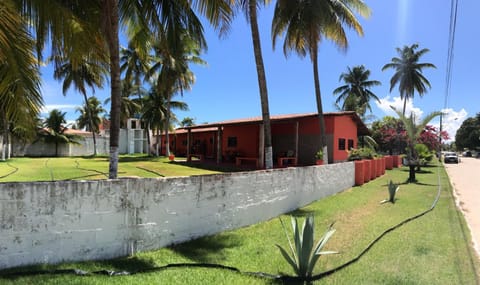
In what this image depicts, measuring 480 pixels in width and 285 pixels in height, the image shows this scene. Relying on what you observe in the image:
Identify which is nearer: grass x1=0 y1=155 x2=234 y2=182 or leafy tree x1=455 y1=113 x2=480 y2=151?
grass x1=0 y1=155 x2=234 y2=182

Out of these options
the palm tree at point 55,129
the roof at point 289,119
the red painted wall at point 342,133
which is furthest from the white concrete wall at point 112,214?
the palm tree at point 55,129

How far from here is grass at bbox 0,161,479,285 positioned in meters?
4.07

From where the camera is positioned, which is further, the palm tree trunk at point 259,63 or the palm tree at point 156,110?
the palm tree at point 156,110

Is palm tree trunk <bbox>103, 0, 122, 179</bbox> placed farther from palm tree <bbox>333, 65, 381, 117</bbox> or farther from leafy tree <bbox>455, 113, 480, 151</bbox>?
leafy tree <bbox>455, 113, 480, 151</bbox>

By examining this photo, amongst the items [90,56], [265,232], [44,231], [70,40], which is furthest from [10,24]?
[265,232]

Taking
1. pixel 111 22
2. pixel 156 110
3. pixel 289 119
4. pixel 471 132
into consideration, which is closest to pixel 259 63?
pixel 111 22

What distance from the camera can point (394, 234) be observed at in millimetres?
6465

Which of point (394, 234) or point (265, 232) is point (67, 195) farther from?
point (394, 234)

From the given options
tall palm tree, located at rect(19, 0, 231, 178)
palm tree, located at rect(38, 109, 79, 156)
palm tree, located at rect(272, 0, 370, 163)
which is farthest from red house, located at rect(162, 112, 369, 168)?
palm tree, located at rect(38, 109, 79, 156)

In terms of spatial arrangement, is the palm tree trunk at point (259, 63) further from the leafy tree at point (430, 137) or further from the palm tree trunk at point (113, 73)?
the leafy tree at point (430, 137)

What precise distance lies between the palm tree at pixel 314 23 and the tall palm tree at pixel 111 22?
631 cm

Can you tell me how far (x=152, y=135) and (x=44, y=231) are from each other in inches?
1502

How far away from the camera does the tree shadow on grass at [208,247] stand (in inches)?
191

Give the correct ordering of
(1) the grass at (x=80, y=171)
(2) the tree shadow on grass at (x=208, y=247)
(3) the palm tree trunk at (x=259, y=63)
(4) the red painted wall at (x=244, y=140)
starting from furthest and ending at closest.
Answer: (4) the red painted wall at (x=244, y=140) → (1) the grass at (x=80, y=171) → (3) the palm tree trunk at (x=259, y=63) → (2) the tree shadow on grass at (x=208, y=247)
